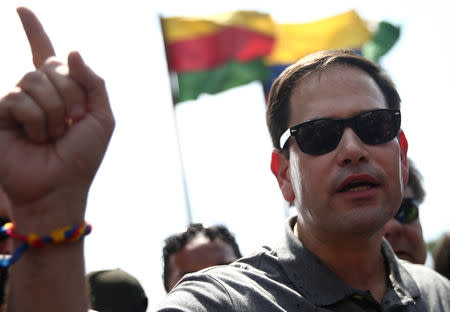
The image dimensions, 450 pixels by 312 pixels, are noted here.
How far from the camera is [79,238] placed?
1.49 meters

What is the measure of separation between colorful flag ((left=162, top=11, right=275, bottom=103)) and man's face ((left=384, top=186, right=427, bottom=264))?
7.58 m

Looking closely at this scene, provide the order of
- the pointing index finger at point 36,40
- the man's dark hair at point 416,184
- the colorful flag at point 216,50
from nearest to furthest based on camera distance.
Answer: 1. the pointing index finger at point 36,40
2. the man's dark hair at point 416,184
3. the colorful flag at point 216,50

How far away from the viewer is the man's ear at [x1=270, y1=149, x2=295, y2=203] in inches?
110

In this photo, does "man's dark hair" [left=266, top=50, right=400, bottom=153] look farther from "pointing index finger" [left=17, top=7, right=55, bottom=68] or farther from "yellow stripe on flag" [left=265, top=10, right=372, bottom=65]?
"yellow stripe on flag" [left=265, top=10, right=372, bottom=65]

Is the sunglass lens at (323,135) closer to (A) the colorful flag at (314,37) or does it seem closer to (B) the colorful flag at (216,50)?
(B) the colorful flag at (216,50)

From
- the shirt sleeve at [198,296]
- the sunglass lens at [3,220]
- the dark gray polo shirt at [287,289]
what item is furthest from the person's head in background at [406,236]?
the sunglass lens at [3,220]

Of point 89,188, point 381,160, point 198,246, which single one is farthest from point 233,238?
point 89,188

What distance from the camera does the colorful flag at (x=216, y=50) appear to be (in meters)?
11.6

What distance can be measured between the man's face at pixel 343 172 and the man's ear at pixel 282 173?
0.29 ft

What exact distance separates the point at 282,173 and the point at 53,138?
1.50 metres

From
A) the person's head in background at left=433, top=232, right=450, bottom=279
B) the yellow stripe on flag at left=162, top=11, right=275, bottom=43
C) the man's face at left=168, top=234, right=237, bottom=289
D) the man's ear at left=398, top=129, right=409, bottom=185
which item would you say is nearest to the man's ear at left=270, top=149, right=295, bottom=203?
the man's ear at left=398, top=129, right=409, bottom=185

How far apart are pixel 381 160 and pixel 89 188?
1.40 meters

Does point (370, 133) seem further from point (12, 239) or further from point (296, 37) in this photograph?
point (296, 37)

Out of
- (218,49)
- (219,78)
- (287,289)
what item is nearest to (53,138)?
(287,289)
